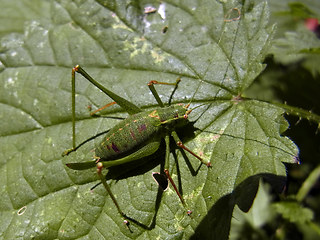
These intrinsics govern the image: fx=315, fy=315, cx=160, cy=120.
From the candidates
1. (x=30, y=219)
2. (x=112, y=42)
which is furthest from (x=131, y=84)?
(x=30, y=219)

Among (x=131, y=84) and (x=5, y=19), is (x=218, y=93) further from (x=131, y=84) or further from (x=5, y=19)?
(x=5, y=19)

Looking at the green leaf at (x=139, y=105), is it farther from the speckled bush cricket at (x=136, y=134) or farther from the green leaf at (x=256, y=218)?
the green leaf at (x=256, y=218)

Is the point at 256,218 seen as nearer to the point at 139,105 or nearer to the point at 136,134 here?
the point at 136,134

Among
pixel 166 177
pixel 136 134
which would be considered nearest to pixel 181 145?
pixel 166 177

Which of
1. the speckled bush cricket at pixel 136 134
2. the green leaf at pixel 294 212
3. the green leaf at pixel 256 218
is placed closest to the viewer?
the green leaf at pixel 294 212

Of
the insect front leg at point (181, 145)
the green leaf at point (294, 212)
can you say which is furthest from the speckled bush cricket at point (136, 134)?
the green leaf at point (294, 212)

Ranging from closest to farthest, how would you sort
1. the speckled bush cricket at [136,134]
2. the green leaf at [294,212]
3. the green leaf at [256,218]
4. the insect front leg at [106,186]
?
the green leaf at [294,212], the insect front leg at [106,186], the speckled bush cricket at [136,134], the green leaf at [256,218]

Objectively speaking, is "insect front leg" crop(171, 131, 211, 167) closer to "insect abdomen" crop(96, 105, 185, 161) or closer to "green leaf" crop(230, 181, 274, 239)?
"insect abdomen" crop(96, 105, 185, 161)

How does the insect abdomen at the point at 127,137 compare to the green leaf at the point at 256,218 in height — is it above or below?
above
